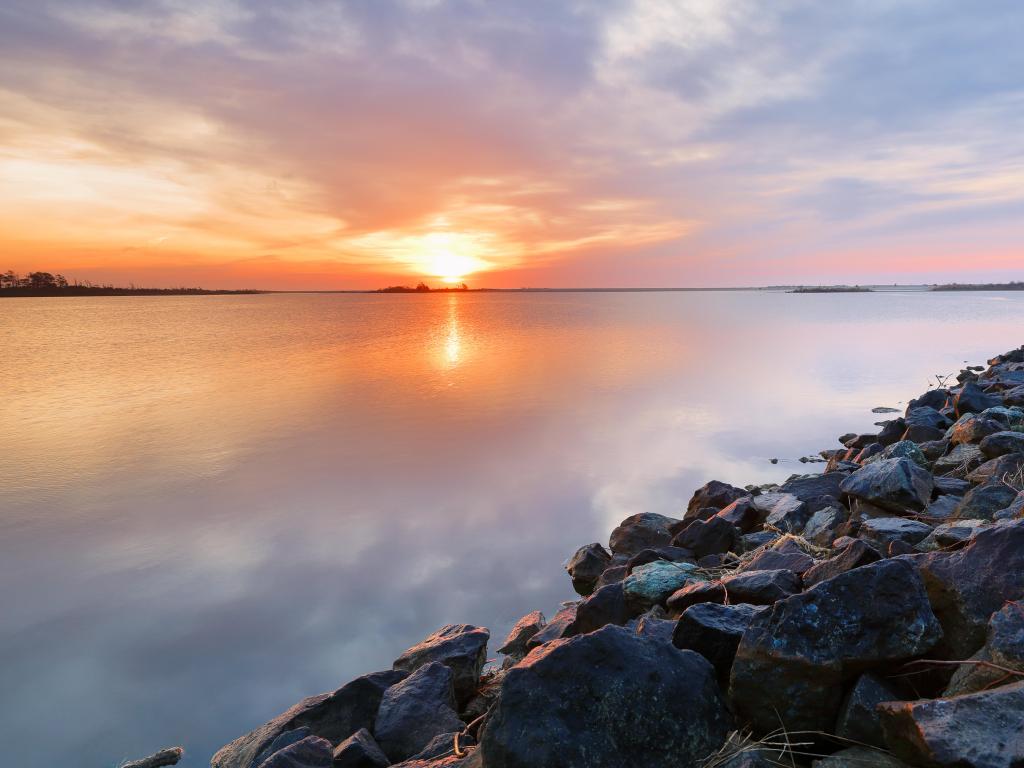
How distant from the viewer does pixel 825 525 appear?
7641 millimetres

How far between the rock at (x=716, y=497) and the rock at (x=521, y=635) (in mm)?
3979

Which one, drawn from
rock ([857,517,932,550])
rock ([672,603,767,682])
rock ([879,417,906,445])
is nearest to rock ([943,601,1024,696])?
rock ([672,603,767,682])

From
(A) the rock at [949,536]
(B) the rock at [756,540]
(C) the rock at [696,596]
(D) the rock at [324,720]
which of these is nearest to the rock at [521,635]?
(D) the rock at [324,720]

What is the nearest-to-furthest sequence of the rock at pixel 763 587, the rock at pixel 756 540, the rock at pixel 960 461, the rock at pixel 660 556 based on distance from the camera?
the rock at pixel 763 587, the rock at pixel 660 556, the rock at pixel 756 540, the rock at pixel 960 461

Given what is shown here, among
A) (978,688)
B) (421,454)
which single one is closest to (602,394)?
(421,454)

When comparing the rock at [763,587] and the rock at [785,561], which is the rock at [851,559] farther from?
the rock at [785,561]

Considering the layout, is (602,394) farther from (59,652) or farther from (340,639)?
(59,652)

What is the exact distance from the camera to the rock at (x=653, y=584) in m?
6.29

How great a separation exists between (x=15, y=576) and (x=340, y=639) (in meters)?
6.33

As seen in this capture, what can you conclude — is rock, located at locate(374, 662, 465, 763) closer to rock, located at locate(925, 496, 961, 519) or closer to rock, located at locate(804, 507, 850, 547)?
rock, located at locate(804, 507, 850, 547)

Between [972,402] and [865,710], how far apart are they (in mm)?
13025

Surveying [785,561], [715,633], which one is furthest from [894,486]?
[715,633]

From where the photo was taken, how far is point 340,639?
8.20 meters

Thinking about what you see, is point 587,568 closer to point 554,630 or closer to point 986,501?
point 554,630
